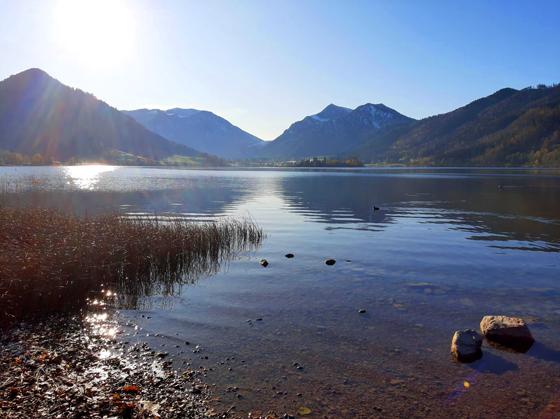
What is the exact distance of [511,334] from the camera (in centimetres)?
1367

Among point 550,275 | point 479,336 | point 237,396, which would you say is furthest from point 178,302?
point 550,275

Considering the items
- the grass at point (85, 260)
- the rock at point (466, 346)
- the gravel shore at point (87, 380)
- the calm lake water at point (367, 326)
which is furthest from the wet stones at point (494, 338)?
the grass at point (85, 260)

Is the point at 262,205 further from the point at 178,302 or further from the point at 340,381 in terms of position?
the point at 340,381

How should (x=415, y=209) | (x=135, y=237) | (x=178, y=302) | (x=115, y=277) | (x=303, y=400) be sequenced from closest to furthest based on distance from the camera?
1. (x=303, y=400)
2. (x=178, y=302)
3. (x=115, y=277)
4. (x=135, y=237)
5. (x=415, y=209)

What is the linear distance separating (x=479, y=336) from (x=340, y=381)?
5.61 m

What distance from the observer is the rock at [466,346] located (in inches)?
494

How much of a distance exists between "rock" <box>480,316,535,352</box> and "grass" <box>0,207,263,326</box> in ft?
45.3

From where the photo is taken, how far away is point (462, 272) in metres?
23.8

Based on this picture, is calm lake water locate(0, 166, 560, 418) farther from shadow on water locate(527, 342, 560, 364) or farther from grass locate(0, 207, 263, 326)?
grass locate(0, 207, 263, 326)

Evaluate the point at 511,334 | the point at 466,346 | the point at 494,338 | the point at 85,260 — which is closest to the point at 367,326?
the point at 466,346

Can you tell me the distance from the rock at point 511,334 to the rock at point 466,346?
71cm

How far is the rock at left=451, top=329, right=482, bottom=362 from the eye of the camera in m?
12.6

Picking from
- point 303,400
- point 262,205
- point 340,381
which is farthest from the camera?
point 262,205

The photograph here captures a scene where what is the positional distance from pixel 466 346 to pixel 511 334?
2.04 meters
